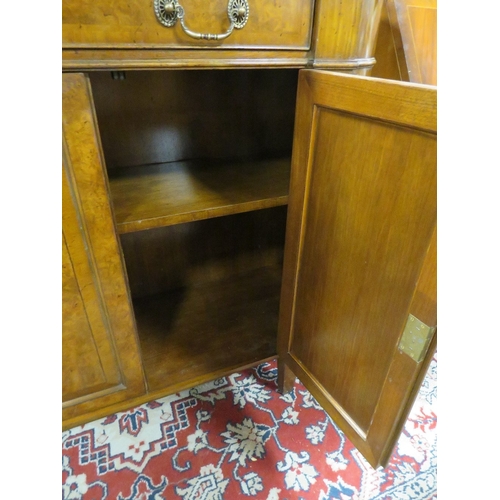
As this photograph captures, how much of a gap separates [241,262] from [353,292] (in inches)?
29.4

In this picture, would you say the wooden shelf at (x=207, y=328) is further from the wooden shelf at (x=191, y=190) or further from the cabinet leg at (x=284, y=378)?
the wooden shelf at (x=191, y=190)

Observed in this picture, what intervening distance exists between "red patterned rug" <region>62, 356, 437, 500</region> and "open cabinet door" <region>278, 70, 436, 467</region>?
0.22 metres

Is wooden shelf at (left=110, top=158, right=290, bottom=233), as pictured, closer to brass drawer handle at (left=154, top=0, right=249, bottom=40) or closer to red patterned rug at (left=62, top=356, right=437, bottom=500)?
brass drawer handle at (left=154, top=0, right=249, bottom=40)

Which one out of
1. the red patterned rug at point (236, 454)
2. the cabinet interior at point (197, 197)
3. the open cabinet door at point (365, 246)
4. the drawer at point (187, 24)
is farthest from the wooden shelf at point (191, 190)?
the red patterned rug at point (236, 454)

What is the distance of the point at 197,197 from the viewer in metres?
0.77

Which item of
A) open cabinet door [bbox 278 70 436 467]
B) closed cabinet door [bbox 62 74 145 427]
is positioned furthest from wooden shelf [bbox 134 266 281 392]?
open cabinet door [bbox 278 70 436 467]

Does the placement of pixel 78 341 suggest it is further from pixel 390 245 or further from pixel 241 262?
pixel 241 262

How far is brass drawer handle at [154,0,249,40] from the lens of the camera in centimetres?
49

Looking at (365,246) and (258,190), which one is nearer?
(365,246)

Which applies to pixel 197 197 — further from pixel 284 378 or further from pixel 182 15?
pixel 284 378

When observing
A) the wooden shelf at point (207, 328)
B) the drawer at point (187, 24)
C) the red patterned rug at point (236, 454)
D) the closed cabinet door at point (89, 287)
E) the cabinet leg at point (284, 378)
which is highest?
the drawer at point (187, 24)

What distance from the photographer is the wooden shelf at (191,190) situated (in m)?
0.70

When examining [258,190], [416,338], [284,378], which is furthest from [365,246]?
[284,378]

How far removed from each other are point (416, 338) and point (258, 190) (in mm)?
468
